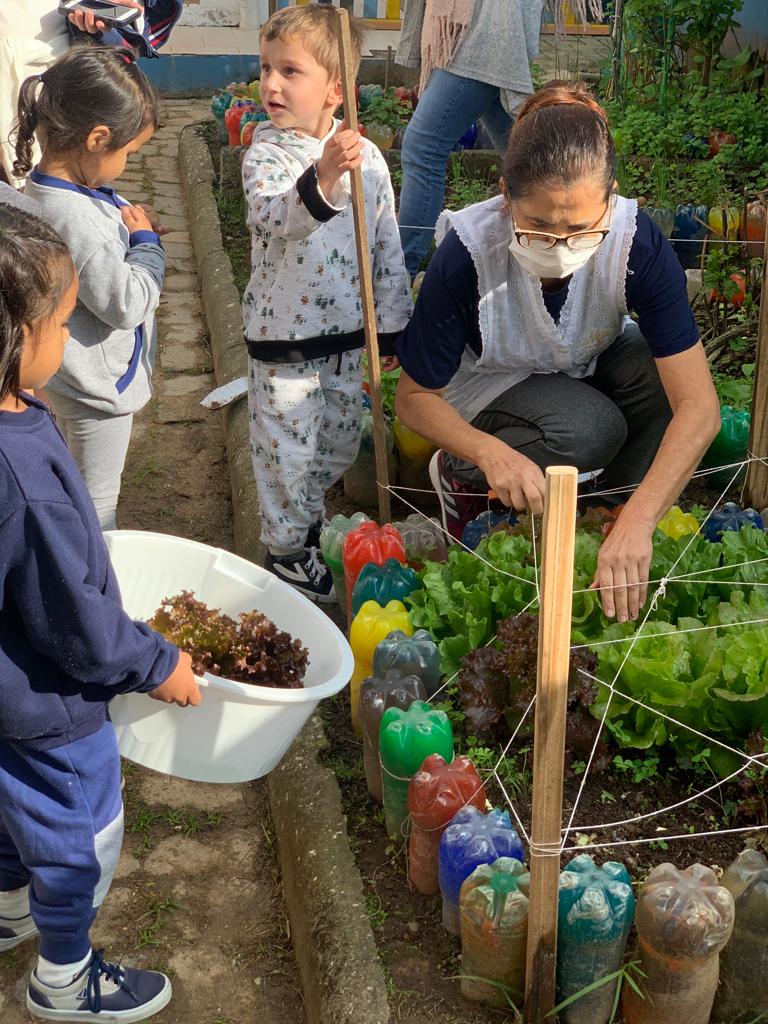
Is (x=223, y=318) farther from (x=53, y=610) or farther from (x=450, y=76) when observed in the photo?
(x=53, y=610)

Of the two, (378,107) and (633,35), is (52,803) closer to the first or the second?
(378,107)

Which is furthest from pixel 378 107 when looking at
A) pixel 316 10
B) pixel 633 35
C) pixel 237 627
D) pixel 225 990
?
pixel 225 990

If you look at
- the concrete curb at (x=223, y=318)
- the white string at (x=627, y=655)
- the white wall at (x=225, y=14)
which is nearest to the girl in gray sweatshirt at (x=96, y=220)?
the concrete curb at (x=223, y=318)

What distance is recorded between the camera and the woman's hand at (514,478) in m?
2.63

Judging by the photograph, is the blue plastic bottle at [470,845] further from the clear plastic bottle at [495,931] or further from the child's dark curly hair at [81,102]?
the child's dark curly hair at [81,102]

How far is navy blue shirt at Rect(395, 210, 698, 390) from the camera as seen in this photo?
9.34ft

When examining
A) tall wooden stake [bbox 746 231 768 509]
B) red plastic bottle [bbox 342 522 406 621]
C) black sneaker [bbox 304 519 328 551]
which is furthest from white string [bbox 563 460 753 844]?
black sneaker [bbox 304 519 328 551]

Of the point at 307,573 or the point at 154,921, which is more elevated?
the point at 307,573

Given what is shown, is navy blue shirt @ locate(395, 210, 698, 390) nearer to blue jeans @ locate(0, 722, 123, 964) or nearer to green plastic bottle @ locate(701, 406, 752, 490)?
green plastic bottle @ locate(701, 406, 752, 490)

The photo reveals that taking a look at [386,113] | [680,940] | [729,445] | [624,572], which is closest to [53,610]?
[680,940]

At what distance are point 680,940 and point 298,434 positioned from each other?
6.05ft

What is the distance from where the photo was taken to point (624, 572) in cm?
244

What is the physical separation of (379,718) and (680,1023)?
80cm

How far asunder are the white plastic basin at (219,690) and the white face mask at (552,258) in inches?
37.5
